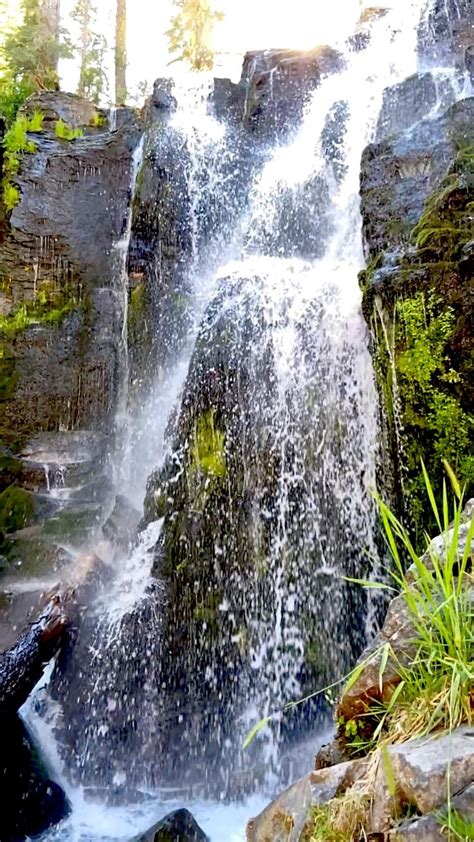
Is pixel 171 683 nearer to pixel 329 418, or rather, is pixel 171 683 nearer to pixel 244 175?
pixel 329 418

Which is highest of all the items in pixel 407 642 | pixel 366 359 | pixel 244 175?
pixel 244 175

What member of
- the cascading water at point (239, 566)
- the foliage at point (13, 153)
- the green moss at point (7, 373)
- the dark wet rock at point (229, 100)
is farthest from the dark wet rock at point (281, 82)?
the green moss at point (7, 373)

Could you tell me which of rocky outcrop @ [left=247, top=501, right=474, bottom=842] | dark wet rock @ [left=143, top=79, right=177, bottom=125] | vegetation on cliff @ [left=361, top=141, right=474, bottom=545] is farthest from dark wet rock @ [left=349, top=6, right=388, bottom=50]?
rocky outcrop @ [left=247, top=501, right=474, bottom=842]

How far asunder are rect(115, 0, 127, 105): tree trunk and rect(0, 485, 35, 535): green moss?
11.9 m

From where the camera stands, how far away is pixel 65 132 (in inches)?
440

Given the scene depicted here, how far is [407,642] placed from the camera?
2.36 m

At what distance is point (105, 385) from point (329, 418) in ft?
16.5

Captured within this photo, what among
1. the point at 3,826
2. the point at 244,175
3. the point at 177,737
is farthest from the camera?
the point at 244,175

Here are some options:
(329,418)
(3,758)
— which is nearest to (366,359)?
(329,418)

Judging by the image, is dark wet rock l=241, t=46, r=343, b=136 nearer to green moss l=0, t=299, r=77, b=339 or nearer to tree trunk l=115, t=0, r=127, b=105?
tree trunk l=115, t=0, r=127, b=105

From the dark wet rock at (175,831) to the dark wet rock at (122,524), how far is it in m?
2.98

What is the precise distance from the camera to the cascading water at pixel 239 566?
5.20 metres

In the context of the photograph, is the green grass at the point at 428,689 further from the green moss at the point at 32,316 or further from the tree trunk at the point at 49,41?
the tree trunk at the point at 49,41

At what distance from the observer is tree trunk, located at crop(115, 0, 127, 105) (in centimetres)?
1565
